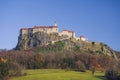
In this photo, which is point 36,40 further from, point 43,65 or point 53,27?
point 43,65

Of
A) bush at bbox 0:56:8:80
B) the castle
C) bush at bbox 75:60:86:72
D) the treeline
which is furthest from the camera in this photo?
the castle

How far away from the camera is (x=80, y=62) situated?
11306cm

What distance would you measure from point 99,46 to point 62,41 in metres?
22.2

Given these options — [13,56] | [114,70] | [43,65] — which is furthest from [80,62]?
[114,70]

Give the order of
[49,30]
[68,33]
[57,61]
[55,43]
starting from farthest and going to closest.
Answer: [68,33] < [49,30] < [55,43] < [57,61]

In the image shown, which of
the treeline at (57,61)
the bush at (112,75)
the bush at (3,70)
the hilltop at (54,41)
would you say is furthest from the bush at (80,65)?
the hilltop at (54,41)

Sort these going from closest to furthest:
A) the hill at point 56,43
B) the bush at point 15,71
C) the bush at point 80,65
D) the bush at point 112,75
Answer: the bush at point 112,75, the bush at point 15,71, the bush at point 80,65, the hill at point 56,43

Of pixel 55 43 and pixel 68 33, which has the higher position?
pixel 68 33

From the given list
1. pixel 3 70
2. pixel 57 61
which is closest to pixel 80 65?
pixel 57 61

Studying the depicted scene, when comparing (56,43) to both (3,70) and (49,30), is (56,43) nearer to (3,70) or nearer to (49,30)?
(49,30)

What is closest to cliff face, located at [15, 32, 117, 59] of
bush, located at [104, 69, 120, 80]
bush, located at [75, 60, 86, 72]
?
bush, located at [75, 60, 86, 72]

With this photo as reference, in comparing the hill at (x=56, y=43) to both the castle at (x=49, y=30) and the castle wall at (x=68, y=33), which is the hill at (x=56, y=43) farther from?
the castle at (x=49, y=30)

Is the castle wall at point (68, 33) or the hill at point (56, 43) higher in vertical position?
the castle wall at point (68, 33)

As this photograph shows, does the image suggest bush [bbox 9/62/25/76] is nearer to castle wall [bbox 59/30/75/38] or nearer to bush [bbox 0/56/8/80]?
bush [bbox 0/56/8/80]
